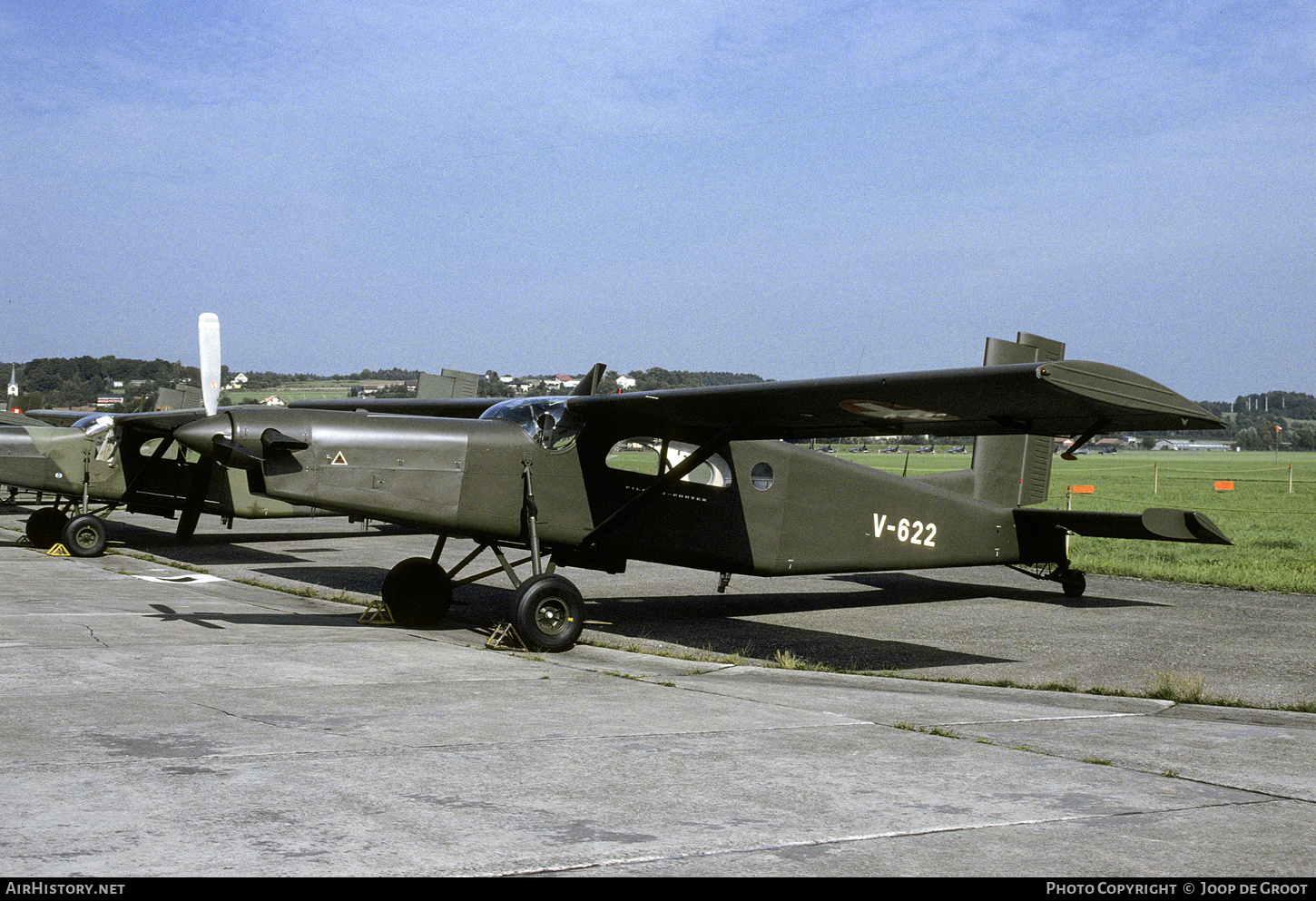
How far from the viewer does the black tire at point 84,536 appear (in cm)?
1739

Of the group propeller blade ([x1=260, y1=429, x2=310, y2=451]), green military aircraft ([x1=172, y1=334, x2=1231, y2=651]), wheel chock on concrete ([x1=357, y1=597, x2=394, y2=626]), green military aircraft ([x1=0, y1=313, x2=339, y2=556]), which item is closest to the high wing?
green military aircraft ([x1=172, y1=334, x2=1231, y2=651])

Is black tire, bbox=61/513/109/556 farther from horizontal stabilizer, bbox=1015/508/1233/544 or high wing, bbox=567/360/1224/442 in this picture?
horizontal stabilizer, bbox=1015/508/1233/544

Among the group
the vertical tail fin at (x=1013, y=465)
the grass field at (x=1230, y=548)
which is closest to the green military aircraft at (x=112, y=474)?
the vertical tail fin at (x=1013, y=465)

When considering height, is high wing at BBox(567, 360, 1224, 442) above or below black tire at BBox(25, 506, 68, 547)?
above

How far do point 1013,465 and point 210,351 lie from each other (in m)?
9.71

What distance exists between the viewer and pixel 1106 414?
27.3 feet

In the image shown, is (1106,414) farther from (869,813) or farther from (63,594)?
(63,594)

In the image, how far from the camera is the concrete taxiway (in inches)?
142

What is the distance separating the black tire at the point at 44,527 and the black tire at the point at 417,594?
35.6 feet

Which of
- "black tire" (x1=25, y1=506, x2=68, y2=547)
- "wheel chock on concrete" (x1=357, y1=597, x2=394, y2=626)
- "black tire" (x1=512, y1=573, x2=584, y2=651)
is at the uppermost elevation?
"black tire" (x1=512, y1=573, x2=584, y2=651)

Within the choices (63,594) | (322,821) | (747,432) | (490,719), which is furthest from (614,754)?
(63,594)

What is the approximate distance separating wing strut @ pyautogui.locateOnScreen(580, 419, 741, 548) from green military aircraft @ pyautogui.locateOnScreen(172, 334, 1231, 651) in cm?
2

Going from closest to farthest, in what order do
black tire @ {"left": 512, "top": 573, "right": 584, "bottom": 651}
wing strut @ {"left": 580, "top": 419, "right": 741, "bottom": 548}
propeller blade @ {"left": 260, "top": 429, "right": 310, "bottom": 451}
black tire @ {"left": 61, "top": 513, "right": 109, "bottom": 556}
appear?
propeller blade @ {"left": 260, "top": 429, "right": 310, "bottom": 451}, black tire @ {"left": 512, "top": 573, "right": 584, "bottom": 651}, wing strut @ {"left": 580, "top": 419, "right": 741, "bottom": 548}, black tire @ {"left": 61, "top": 513, "right": 109, "bottom": 556}
